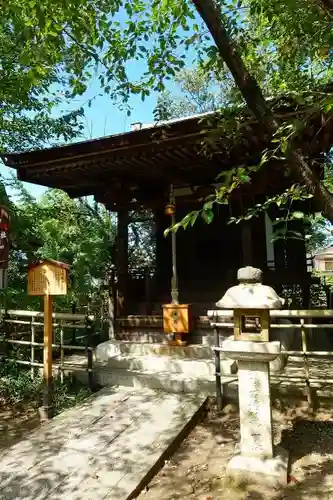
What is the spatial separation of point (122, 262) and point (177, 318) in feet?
6.20

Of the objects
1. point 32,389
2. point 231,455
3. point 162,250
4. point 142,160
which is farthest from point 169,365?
point 162,250

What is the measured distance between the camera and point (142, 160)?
21.2 feet

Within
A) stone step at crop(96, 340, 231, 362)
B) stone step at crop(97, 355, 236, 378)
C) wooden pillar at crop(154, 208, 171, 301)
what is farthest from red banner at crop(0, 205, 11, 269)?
wooden pillar at crop(154, 208, 171, 301)

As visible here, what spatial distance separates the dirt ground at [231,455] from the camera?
3131 mm

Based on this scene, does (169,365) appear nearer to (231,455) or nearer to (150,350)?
(150,350)

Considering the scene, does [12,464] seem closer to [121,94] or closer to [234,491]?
[234,491]

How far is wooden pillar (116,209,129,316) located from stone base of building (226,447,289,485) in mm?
4525

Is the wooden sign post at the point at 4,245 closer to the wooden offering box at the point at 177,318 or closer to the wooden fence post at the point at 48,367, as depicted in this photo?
the wooden fence post at the point at 48,367

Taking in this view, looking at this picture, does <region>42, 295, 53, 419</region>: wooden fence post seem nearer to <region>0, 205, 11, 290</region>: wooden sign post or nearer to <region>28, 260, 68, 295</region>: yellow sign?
<region>28, 260, 68, 295</region>: yellow sign

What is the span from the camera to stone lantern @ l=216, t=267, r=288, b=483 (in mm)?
3346

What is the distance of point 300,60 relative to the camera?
15.3 feet

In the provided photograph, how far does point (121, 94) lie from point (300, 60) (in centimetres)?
264

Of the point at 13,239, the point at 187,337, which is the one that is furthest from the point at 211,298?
the point at 13,239

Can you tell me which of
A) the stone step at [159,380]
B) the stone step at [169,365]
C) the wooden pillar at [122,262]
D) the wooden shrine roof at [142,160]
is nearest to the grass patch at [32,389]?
the stone step at [159,380]
